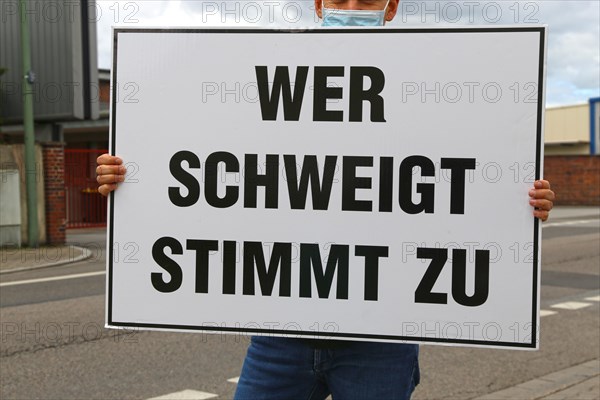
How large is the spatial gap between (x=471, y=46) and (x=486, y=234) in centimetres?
51

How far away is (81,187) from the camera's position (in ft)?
68.0

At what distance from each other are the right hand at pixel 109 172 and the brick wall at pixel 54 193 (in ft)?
49.1

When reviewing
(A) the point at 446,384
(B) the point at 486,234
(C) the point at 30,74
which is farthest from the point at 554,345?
(C) the point at 30,74

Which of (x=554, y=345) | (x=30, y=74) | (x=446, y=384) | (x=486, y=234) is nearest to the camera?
(x=486, y=234)

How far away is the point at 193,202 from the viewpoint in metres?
2.13

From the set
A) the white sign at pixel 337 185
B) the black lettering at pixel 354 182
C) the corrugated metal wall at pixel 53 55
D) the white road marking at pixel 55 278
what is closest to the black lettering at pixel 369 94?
the white sign at pixel 337 185

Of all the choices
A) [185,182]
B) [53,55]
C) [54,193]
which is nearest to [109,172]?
[185,182]

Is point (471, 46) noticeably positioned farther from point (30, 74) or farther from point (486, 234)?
point (30, 74)

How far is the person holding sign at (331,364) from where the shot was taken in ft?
6.70

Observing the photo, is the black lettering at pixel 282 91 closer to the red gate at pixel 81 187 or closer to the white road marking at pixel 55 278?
the white road marking at pixel 55 278

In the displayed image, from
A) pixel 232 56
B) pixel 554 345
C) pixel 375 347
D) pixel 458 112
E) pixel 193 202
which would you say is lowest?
pixel 554 345

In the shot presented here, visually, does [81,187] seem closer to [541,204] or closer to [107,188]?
[107,188]

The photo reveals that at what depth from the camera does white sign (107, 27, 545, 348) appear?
2062 millimetres

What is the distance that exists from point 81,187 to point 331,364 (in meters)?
19.6
